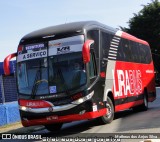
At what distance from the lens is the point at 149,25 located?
59.0 meters

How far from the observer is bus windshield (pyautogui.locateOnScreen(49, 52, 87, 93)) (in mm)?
13023

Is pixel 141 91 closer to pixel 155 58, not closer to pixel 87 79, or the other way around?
pixel 87 79

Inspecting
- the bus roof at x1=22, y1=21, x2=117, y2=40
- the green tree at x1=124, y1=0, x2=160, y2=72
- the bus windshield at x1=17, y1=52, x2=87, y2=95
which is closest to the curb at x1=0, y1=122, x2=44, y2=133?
the bus windshield at x1=17, y1=52, x2=87, y2=95

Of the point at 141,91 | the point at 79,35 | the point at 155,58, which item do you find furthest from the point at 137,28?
the point at 79,35

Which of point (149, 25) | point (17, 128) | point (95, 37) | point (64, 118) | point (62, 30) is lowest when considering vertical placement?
point (149, 25)

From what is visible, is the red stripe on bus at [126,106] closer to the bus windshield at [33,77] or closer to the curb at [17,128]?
the curb at [17,128]

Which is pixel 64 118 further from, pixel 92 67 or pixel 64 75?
pixel 92 67

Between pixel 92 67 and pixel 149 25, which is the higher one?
pixel 92 67

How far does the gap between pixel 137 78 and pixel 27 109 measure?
298 inches

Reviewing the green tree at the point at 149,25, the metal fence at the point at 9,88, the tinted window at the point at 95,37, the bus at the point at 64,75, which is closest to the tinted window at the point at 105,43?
the bus at the point at 64,75

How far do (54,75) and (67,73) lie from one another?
1.35 feet

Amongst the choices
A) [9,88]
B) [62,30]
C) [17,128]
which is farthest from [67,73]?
[9,88]

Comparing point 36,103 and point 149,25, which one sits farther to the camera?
point 149,25

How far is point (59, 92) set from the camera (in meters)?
13.0
